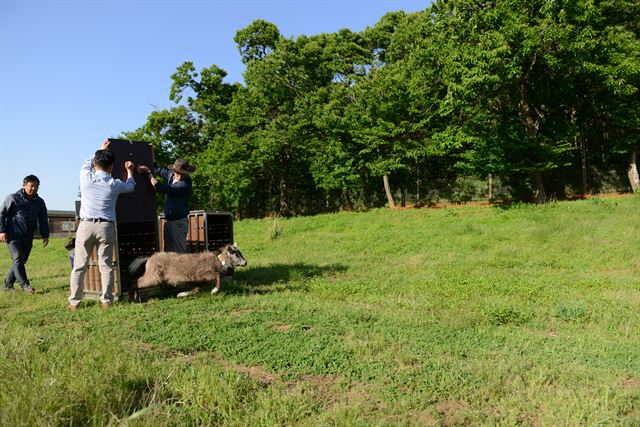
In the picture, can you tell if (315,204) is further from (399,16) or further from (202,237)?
(202,237)

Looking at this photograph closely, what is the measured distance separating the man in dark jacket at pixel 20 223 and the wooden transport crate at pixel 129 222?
73.0 inches

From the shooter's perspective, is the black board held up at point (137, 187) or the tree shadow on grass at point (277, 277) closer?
the black board held up at point (137, 187)

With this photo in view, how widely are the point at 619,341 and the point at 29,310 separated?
691cm

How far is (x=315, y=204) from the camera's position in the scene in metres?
29.6

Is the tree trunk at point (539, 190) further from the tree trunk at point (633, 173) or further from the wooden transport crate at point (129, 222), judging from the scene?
the wooden transport crate at point (129, 222)

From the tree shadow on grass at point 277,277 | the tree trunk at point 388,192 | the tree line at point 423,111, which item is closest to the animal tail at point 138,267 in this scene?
the tree shadow on grass at point 277,277

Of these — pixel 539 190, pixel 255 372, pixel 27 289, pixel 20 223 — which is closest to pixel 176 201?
pixel 20 223

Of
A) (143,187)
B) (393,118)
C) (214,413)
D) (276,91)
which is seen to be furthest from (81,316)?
(276,91)

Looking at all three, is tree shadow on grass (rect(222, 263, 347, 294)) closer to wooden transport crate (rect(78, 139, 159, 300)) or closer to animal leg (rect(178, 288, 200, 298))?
animal leg (rect(178, 288, 200, 298))

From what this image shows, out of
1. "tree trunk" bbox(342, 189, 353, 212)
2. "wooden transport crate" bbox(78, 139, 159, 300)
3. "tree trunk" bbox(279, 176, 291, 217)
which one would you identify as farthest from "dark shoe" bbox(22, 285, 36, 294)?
"tree trunk" bbox(279, 176, 291, 217)

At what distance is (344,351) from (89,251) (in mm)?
3839

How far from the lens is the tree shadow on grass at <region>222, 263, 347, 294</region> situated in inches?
281

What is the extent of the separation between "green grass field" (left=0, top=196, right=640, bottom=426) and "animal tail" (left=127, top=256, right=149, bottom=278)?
50 centimetres

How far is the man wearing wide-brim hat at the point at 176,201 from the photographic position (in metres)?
6.89
